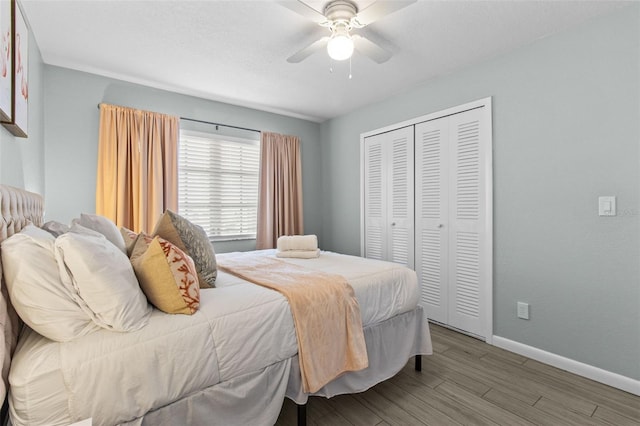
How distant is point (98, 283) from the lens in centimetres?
112

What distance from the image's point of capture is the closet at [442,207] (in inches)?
112

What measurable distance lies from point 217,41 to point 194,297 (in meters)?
2.02

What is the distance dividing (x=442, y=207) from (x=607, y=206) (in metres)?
1.25

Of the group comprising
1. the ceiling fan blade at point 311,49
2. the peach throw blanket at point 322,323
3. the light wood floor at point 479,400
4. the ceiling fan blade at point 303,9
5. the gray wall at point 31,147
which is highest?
the ceiling fan blade at point 303,9

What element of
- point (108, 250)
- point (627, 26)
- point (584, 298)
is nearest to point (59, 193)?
point (108, 250)

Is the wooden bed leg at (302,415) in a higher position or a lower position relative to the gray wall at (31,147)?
lower

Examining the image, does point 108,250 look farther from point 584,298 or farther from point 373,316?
point 584,298

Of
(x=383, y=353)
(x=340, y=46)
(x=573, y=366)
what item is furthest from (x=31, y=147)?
(x=573, y=366)

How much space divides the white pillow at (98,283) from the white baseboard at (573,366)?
2.78 metres

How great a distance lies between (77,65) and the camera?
2.83 metres

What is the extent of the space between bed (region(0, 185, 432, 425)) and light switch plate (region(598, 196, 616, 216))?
169 cm

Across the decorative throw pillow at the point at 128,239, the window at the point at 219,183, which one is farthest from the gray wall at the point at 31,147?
the window at the point at 219,183

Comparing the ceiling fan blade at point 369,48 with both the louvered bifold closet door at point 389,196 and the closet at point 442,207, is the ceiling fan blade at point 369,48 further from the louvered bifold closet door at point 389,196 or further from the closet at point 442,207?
the louvered bifold closet door at point 389,196

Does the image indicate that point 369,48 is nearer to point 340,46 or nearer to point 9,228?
point 340,46
